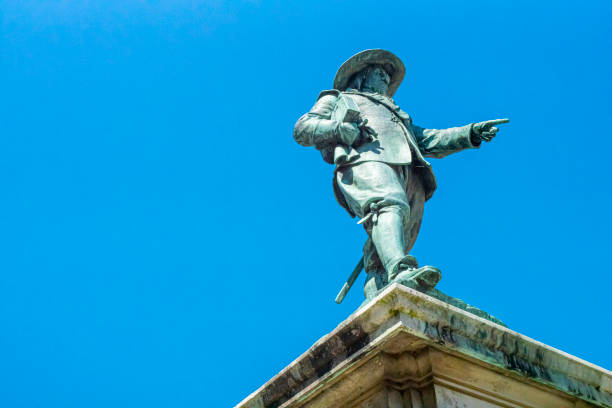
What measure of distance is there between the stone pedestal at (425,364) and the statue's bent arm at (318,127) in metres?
2.54

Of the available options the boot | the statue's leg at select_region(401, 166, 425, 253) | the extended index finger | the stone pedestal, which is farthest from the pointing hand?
the stone pedestal

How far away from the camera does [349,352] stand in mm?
4270

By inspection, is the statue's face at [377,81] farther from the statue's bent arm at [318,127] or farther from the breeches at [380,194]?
the breeches at [380,194]

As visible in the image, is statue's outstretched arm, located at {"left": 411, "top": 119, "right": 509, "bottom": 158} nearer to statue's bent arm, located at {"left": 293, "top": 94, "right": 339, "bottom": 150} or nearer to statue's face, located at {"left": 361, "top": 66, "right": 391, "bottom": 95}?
statue's face, located at {"left": 361, "top": 66, "right": 391, "bottom": 95}

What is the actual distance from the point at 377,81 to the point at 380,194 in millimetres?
2154

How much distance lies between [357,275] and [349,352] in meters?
2.31

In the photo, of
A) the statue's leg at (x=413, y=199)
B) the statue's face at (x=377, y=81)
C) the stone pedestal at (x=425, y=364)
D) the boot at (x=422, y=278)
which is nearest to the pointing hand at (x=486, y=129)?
the statue's leg at (x=413, y=199)

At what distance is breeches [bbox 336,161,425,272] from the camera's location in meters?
5.89

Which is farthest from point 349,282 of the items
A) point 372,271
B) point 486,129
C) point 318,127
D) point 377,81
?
point 377,81

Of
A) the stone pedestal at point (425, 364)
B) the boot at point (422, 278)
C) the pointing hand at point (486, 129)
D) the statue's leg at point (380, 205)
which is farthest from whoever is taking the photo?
the pointing hand at point (486, 129)

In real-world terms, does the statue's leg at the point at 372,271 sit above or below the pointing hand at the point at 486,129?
below

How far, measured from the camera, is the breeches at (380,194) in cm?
589

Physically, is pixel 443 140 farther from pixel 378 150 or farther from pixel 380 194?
pixel 380 194

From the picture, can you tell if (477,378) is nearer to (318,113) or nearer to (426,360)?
(426,360)
